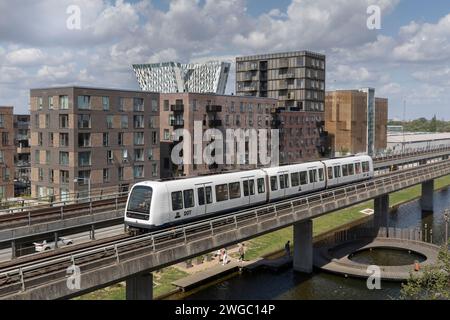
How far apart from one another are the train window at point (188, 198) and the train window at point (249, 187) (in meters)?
5.98

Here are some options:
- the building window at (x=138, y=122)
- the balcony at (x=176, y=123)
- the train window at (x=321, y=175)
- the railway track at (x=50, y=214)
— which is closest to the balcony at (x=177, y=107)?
the balcony at (x=176, y=123)

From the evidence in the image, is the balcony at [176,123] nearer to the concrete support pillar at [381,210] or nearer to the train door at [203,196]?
the concrete support pillar at [381,210]

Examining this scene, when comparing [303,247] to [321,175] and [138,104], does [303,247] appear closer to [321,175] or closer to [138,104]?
[321,175]

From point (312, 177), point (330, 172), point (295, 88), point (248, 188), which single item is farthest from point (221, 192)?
point (295, 88)

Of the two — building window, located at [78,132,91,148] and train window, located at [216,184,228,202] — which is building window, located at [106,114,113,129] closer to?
building window, located at [78,132,91,148]

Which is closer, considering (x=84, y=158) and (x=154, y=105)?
(x=84, y=158)

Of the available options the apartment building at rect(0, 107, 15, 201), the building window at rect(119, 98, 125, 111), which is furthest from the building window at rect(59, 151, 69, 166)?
the apartment building at rect(0, 107, 15, 201)

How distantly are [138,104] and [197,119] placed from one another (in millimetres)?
14470

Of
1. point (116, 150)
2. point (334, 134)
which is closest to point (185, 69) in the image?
point (334, 134)

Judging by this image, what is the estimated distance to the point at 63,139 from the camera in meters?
63.4

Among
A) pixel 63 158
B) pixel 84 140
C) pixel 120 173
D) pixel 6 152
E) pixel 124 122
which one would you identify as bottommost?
pixel 120 173

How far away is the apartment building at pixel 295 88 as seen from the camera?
109 m

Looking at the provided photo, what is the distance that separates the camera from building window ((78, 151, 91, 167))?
63.0 meters
